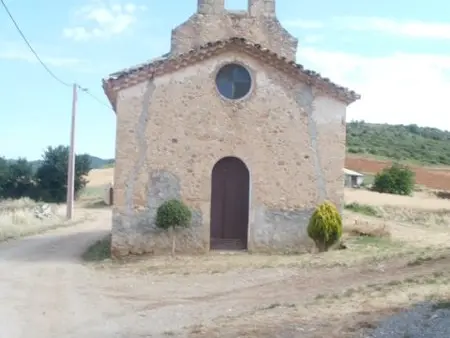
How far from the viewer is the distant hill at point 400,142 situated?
240ft

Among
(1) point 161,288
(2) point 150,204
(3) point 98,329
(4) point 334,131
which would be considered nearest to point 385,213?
(4) point 334,131

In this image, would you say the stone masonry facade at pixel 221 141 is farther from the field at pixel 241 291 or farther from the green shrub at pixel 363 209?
the green shrub at pixel 363 209

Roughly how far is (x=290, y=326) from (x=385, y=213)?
2814 cm

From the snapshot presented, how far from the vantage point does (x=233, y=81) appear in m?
18.4

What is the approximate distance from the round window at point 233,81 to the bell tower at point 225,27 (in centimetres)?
301

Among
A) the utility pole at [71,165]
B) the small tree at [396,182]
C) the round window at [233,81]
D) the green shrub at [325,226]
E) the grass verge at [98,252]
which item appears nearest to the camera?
the green shrub at [325,226]

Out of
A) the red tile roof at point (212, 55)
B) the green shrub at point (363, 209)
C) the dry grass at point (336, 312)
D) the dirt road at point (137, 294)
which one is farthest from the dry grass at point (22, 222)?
the dry grass at point (336, 312)

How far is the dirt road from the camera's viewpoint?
10.3 m

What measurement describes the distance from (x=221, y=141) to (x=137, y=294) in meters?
5.86

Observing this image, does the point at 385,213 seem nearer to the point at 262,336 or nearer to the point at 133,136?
the point at 133,136

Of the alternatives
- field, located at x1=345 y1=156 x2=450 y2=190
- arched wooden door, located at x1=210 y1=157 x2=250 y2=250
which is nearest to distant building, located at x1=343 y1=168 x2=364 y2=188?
field, located at x1=345 y1=156 x2=450 y2=190

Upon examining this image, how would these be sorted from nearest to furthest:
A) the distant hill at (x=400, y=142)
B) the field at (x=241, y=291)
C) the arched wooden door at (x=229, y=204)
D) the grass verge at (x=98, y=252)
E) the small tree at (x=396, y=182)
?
the field at (x=241, y=291) < the grass verge at (x=98, y=252) < the arched wooden door at (x=229, y=204) < the small tree at (x=396, y=182) < the distant hill at (x=400, y=142)

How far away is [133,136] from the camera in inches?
699

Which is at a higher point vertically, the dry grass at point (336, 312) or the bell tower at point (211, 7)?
the bell tower at point (211, 7)
